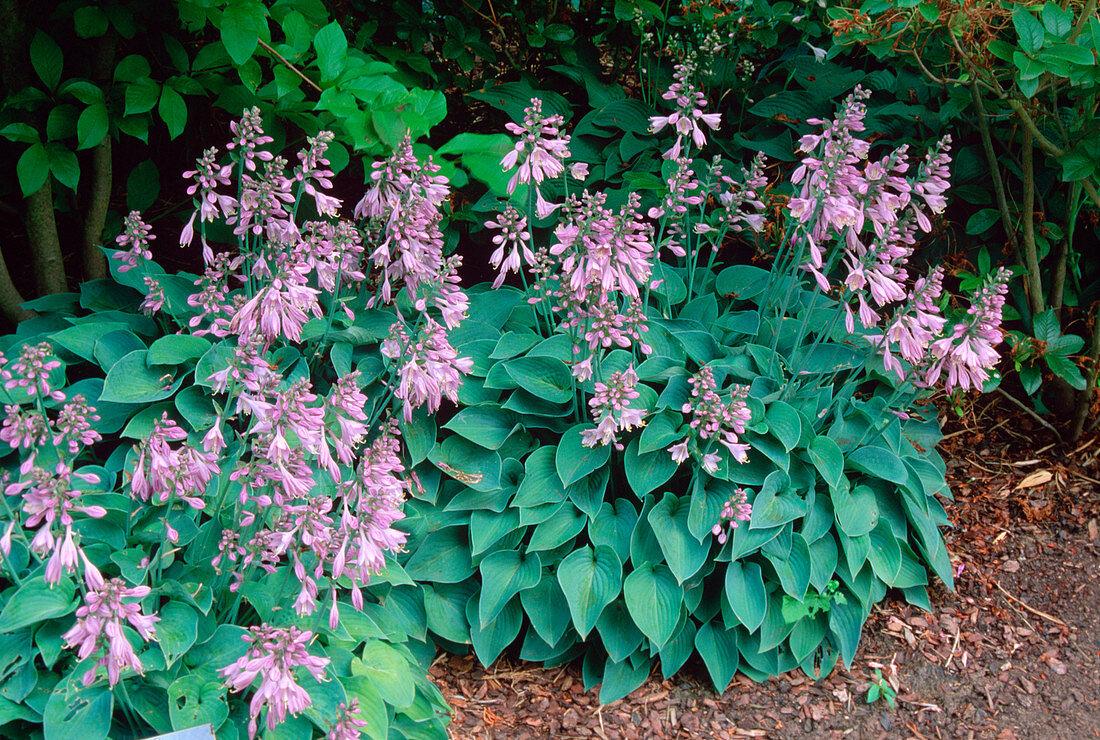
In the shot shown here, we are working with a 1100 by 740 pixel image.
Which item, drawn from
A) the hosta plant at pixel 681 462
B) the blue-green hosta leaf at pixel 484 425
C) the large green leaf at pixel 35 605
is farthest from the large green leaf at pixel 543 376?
the large green leaf at pixel 35 605

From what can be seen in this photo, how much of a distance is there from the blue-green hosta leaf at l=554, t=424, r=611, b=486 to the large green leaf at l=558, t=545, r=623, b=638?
247 mm

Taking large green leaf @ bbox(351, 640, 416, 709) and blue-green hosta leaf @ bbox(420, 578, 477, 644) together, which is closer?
large green leaf @ bbox(351, 640, 416, 709)

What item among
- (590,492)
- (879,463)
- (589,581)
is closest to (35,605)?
(589,581)

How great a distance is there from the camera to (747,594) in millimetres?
2697

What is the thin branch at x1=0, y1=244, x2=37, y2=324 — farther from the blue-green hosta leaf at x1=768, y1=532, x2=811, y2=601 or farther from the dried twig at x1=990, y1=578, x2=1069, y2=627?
the dried twig at x1=990, y1=578, x2=1069, y2=627

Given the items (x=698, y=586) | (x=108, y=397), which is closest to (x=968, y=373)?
(x=698, y=586)

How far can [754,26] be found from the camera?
13.3 feet

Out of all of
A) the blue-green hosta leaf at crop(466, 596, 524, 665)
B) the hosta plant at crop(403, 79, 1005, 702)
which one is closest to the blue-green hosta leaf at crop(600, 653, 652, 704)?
the hosta plant at crop(403, 79, 1005, 702)

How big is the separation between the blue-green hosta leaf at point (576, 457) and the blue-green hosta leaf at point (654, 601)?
36 centimetres

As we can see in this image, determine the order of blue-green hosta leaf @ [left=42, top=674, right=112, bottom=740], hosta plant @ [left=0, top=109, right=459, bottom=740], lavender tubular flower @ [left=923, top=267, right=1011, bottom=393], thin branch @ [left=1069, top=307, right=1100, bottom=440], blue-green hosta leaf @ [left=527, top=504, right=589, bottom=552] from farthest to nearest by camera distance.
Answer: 1. thin branch @ [left=1069, top=307, right=1100, bottom=440]
2. blue-green hosta leaf @ [left=527, top=504, right=589, bottom=552]
3. lavender tubular flower @ [left=923, top=267, right=1011, bottom=393]
4. blue-green hosta leaf @ [left=42, top=674, right=112, bottom=740]
5. hosta plant @ [left=0, top=109, right=459, bottom=740]

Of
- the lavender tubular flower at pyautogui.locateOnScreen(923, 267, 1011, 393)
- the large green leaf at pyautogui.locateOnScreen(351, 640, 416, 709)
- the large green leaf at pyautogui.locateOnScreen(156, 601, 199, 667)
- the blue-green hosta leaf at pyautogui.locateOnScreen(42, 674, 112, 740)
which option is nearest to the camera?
the blue-green hosta leaf at pyautogui.locateOnScreen(42, 674, 112, 740)

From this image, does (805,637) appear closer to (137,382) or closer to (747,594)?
(747,594)

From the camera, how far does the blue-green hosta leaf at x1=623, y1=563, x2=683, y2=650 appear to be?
2.61m

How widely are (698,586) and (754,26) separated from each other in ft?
9.09
